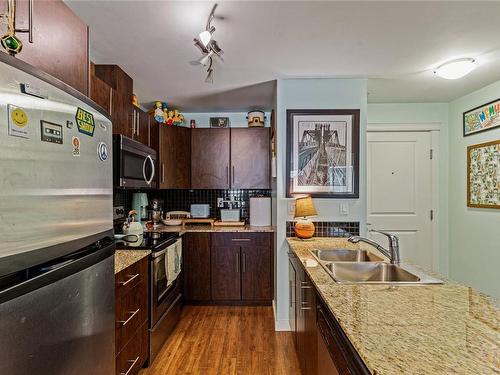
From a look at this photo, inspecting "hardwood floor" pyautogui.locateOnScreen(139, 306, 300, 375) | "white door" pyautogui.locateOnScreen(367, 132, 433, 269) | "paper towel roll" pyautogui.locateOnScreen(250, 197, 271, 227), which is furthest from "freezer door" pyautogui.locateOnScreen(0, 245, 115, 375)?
"white door" pyautogui.locateOnScreen(367, 132, 433, 269)

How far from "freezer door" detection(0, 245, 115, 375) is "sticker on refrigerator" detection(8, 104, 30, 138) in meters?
0.34

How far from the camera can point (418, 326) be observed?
934 mm

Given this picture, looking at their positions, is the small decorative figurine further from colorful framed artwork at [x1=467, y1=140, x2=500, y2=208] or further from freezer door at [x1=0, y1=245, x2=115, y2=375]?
colorful framed artwork at [x1=467, y1=140, x2=500, y2=208]

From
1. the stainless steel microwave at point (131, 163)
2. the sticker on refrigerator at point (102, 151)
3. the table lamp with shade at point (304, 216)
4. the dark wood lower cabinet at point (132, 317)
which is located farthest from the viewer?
the table lamp with shade at point (304, 216)

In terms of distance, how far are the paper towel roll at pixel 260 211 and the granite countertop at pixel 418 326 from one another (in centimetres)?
203

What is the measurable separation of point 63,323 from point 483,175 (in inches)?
139

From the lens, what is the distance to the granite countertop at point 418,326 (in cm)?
73

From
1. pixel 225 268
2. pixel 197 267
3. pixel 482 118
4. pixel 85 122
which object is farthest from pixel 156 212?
pixel 482 118

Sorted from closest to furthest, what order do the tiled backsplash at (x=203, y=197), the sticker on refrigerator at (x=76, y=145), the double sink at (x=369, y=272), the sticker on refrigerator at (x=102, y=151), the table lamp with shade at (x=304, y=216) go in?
1. the sticker on refrigerator at (x=76, y=145)
2. the sticker on refrigerator at (x=102, y=151)
3. the double sink at (x=369, y=272)
4. the table lamp with shade at (x=304, y=216)
5. the tiled backsplash at (x=203, y=197)

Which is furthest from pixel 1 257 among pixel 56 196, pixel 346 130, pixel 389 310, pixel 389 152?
pixel 389 152

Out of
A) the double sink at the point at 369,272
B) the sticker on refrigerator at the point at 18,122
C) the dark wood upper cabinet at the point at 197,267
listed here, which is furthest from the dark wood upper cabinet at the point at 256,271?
the sticker on refrigerator at the point at 18,122

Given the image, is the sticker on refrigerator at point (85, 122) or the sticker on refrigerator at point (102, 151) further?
the sticker on refrigerator at point (102, 151)

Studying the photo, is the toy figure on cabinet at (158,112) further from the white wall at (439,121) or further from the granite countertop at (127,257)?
the white wall at (439,121)

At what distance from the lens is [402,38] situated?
1948 mm
